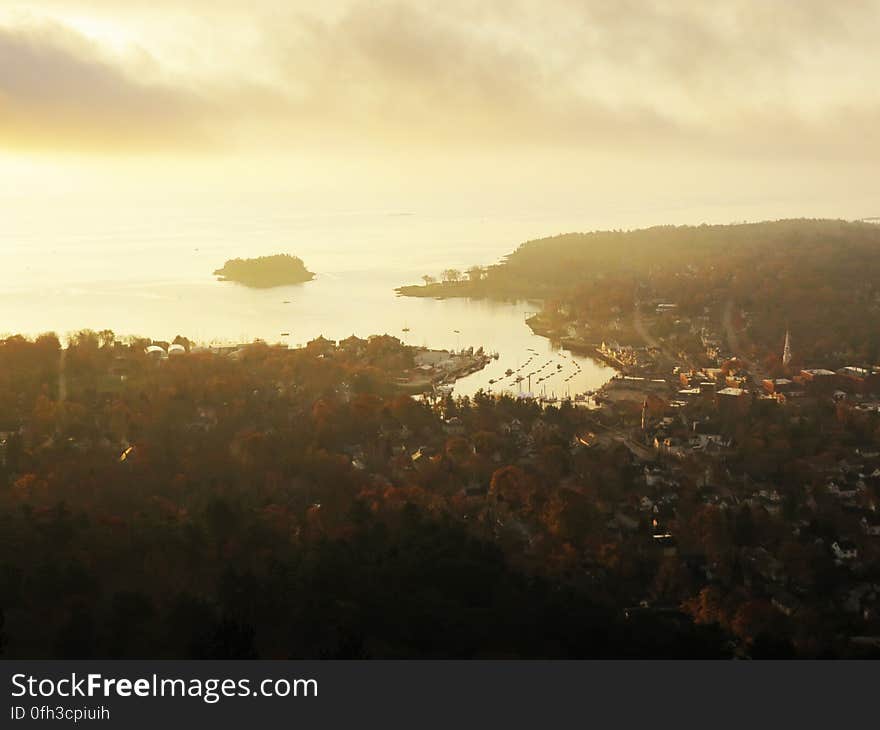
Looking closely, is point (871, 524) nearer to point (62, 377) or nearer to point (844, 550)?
point (844, 550)

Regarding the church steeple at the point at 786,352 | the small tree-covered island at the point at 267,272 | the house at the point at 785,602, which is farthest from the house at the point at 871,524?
the small tree-covered island at the point at 267,272

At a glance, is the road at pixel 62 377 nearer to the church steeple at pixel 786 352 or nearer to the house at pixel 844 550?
the house at pixel 844 550

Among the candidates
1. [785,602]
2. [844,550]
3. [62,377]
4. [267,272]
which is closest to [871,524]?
[844,550]

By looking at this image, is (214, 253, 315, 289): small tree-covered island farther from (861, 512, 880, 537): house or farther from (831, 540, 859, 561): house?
(831, 540, 859, 561): house

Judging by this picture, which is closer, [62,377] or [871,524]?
[871,524]

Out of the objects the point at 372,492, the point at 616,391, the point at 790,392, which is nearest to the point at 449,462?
the point at 372,492

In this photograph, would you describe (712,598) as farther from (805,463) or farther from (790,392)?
(790,392)
